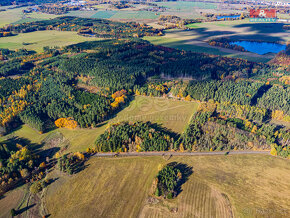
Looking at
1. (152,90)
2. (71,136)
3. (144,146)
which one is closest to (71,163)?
(71,136)

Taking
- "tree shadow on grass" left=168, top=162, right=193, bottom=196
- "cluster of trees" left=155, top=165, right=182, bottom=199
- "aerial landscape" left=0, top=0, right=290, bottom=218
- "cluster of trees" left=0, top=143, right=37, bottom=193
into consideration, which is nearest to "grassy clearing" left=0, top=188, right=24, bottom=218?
"aerial landscape" left=0, top=0, right=290, bottom=218

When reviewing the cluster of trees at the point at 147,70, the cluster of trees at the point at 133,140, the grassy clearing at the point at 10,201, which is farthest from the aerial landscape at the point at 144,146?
the cluster of trees at the point at 147,70

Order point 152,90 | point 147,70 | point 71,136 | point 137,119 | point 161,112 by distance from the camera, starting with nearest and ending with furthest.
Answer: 1. point 71,136
2. point 137,119
3. point 161,112
4. point 152,90
5. point 147,70

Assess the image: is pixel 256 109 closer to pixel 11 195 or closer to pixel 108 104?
pixel 108 104

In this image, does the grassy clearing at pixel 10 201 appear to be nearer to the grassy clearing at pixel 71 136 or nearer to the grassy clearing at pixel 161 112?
the grassy clearing at pixel 71 136

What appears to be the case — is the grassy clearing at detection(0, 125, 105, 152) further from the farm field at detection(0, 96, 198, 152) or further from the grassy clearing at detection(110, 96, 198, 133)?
the grassy clearing at detection(110, 96, 198, 133)

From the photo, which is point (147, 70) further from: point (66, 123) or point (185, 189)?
point (185, 189)
